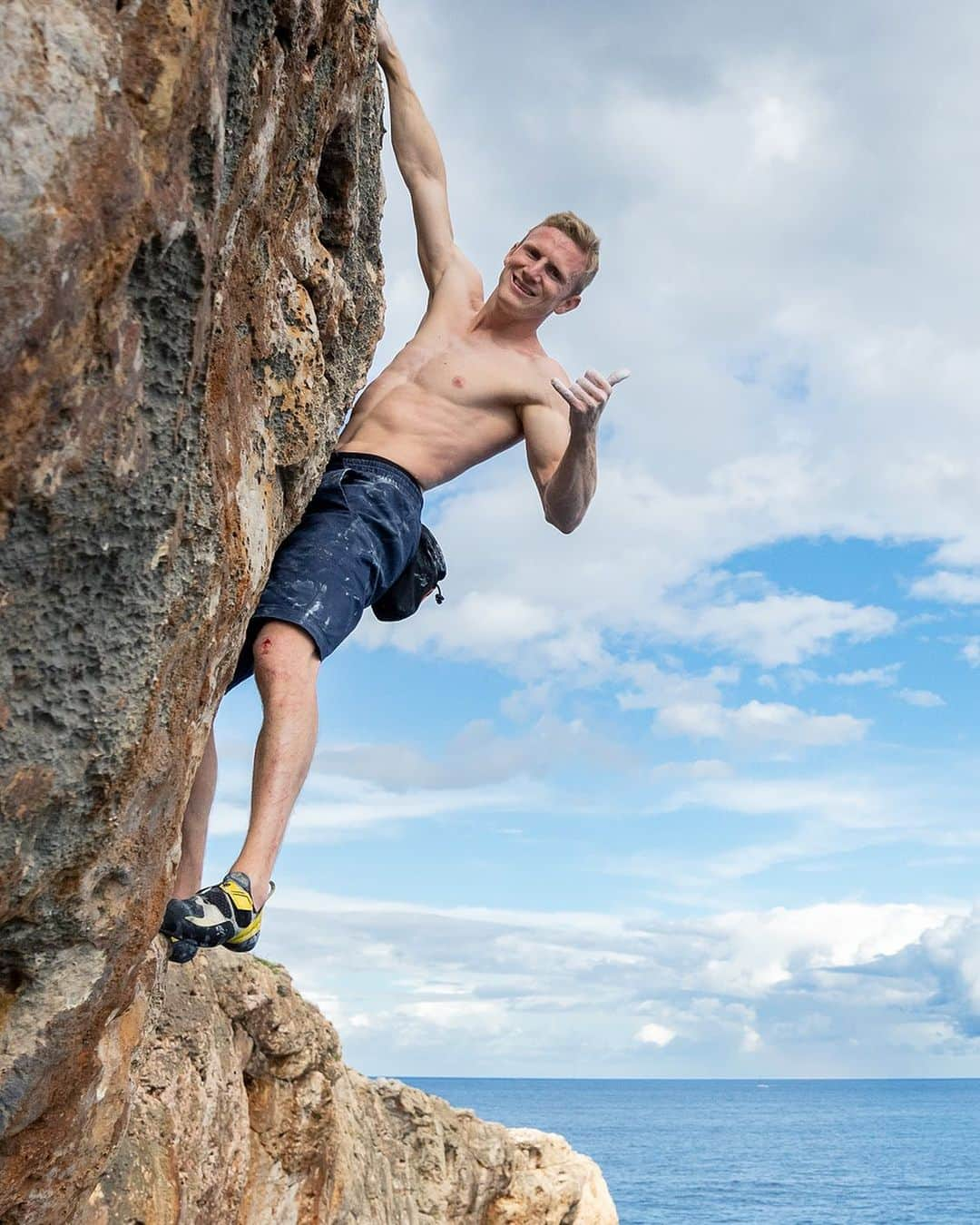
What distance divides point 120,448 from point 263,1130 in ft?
20.8

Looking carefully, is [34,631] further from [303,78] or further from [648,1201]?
[648,1201]

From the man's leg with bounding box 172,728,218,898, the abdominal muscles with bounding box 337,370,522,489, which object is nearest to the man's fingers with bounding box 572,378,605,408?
the abdominal muscles with bounding box 337,370,522,489

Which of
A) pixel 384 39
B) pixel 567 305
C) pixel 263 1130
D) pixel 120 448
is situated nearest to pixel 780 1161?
pixel 263 1130

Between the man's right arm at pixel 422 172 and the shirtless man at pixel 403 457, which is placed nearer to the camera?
Answer: the shirtless man at pixel 403 457

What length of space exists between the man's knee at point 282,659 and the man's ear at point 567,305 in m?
2.48

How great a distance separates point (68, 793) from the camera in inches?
131

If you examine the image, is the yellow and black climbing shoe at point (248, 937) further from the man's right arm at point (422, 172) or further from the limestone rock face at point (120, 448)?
the man's right arm at point (422, 172)

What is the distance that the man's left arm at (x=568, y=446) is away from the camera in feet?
15.3

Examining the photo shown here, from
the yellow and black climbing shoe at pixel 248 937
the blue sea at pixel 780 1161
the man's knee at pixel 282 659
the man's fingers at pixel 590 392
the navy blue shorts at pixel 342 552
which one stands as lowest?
the yellow and black climbing shoe at pixel 248 937

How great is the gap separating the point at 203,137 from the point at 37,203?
67cm

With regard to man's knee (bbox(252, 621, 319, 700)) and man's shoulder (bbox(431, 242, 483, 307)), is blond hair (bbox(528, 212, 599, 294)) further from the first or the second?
man's knee (bbox(252, 621, 319, 700))

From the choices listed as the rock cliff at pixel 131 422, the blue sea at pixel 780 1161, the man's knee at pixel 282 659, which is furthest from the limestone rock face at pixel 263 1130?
the blue sea at pixel 780 1161

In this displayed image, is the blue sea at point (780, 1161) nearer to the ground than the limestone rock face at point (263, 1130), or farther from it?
farther from it

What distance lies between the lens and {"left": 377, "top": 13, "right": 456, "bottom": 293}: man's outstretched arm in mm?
6470
